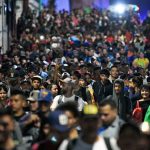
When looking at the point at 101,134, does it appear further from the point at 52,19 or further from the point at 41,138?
the point at 52,19

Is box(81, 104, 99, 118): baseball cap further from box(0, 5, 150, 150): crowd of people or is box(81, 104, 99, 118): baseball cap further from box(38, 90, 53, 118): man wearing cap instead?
box(38, 90, 53, 118): man wearing cap

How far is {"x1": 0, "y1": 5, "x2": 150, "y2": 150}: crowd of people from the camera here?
9391 mm

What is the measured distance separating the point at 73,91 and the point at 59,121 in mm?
6177

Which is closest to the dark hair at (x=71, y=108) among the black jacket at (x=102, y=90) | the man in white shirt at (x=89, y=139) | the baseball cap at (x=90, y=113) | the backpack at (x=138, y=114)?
the baseball cap at (x=90, y=113)

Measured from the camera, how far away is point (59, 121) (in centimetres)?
940

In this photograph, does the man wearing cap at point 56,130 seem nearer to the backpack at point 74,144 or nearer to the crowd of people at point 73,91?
the crowd of people at point 73,91

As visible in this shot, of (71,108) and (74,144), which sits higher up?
(71,108)

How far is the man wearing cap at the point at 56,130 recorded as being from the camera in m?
9.38

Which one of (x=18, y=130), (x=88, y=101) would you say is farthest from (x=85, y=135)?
(x=88, y=101)

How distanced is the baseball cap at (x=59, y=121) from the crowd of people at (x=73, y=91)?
0.01 meters

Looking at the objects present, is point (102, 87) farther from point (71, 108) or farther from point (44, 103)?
point (71, 108)

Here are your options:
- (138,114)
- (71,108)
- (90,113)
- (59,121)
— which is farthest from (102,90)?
(59,121)

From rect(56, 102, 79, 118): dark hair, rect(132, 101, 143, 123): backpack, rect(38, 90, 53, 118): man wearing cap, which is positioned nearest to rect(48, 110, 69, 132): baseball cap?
rect(56, 102, 79, 118): dark hair

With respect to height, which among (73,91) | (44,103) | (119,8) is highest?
(119,8)
